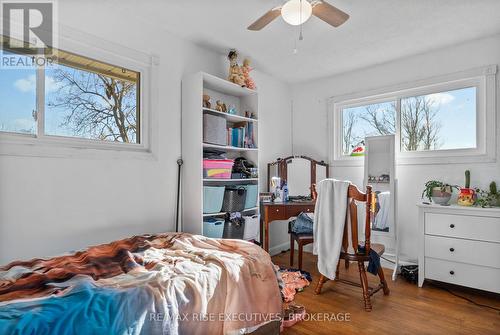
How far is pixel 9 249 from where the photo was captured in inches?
70.6

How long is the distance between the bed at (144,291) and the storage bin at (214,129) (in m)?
1.06

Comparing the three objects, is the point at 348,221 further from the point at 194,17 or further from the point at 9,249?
the point at 9,249

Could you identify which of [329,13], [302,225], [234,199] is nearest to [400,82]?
[329,13]

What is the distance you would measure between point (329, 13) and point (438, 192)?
2.01 m

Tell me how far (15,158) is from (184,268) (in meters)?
1.31

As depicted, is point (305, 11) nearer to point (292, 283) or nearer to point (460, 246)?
point (292, 283)

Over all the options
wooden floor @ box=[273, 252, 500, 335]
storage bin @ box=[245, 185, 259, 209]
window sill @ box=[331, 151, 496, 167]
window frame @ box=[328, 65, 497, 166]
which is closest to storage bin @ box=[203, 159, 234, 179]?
storage bin @ box=[245, 185, 259, 209]

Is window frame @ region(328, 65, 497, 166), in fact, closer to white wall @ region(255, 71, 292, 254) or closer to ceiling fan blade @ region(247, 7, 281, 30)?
white wall @ region(255, 71, 292, 254)

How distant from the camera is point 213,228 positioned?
8.72 feet

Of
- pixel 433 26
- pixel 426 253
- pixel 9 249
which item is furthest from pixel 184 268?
pixel 433 26

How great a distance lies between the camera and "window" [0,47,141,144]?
6.23 ft

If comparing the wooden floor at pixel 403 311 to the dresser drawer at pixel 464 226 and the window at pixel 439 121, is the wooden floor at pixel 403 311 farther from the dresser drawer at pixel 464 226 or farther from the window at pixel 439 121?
the window at pixel 439 121

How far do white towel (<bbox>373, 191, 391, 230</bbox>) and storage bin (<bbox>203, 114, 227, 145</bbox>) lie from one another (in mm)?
1881

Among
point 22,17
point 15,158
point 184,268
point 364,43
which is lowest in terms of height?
point 184,268
